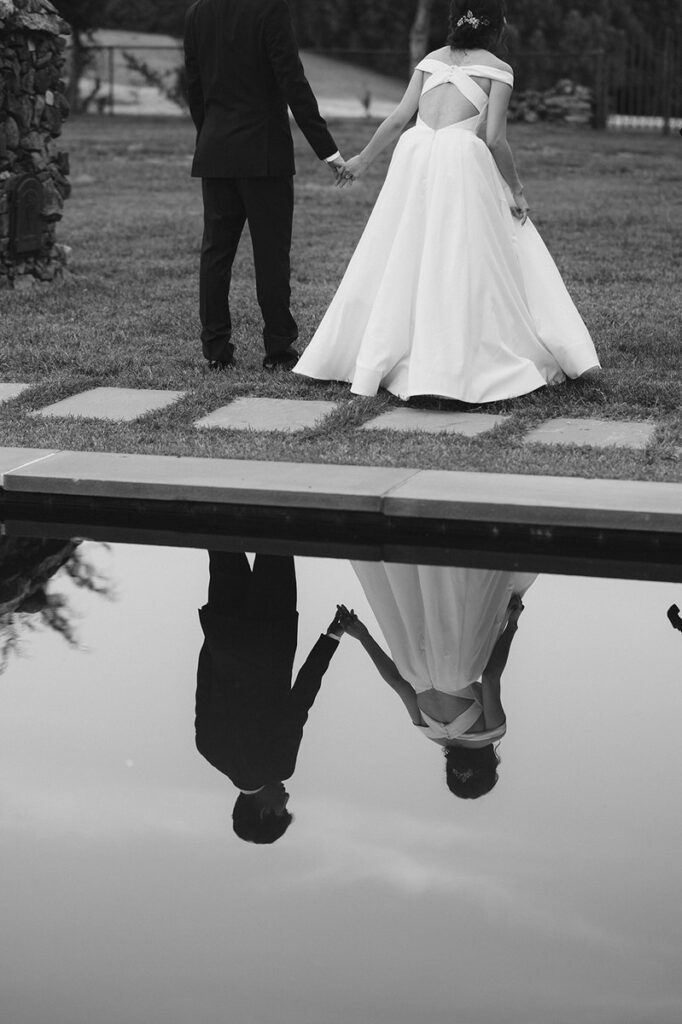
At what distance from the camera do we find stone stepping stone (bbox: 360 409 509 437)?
6023 mm

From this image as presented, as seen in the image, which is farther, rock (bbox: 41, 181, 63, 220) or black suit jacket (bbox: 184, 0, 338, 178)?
rock (bbox: 41, 181, 63, 220)

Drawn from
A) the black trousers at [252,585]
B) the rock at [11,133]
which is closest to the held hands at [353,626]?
the black trousers at [252,585]

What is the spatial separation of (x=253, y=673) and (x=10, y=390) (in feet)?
11.0

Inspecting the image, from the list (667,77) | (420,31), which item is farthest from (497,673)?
(420,31)

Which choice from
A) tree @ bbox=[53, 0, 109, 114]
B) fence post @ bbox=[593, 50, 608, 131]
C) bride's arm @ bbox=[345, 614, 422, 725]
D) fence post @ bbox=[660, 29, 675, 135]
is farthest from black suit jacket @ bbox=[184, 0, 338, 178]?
tree @ bbox=[53, 0, 109, 114]

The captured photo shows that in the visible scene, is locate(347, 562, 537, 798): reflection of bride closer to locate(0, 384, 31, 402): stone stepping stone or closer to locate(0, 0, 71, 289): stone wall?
locate(0, 384, 31, 402): stone stepping stone

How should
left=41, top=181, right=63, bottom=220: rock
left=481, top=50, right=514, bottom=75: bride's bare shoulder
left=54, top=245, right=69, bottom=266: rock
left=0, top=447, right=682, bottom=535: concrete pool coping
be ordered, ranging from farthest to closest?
left=54, top=245, right=69, bottom=266: rock < left=41, top=181, right=63, bottom=220: rock < left=481, top=50, right=514, bottom=75: bride's bare shoulder < left=0, top=447, right=682, bottom=535: concrete pool coping

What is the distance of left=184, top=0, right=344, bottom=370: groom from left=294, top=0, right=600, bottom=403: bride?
0.54 m

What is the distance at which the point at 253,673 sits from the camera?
388 centimetres

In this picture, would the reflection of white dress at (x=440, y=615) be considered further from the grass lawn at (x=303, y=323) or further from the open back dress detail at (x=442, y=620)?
the grass lawn at (x=303, y=323)

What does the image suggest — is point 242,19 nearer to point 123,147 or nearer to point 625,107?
point 123,147

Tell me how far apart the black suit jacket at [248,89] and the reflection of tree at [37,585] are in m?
2.59

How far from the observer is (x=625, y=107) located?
1138 inches

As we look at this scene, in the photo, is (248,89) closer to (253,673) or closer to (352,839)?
(253,673)
